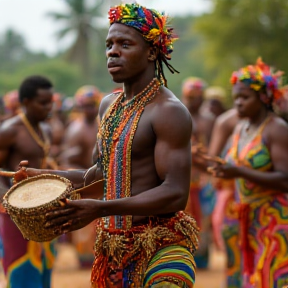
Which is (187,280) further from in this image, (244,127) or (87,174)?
(244,127)

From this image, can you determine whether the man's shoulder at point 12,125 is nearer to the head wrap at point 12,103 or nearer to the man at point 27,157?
the man at point 27,157

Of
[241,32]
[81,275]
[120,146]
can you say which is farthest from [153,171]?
[241,32]

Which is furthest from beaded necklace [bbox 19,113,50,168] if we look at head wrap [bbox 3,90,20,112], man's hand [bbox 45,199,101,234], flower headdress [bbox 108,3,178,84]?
head wrap [bbox 3,90,20,112]

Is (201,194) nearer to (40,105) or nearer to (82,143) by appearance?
(82,143)

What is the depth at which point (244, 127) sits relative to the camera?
713cm

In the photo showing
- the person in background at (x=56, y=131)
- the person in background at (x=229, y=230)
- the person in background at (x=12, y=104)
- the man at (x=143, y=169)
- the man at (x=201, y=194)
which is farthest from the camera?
the person in background at (x=56, y=131)

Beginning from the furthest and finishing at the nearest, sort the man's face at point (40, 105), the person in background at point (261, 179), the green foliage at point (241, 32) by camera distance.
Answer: the green foliage at point (241, 32) → the man's face at point (40, 105) → the person in background at point (261, 179)

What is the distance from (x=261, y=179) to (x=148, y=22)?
242 cm

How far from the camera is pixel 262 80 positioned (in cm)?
702

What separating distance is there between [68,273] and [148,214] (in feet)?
22.9

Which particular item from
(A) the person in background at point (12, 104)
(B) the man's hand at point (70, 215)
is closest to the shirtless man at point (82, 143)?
(A) the person in background at point (12, 104)

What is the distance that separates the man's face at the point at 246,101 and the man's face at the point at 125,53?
258cm

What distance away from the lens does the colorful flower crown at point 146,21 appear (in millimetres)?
4500

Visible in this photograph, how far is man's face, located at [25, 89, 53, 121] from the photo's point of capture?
7172 mm
